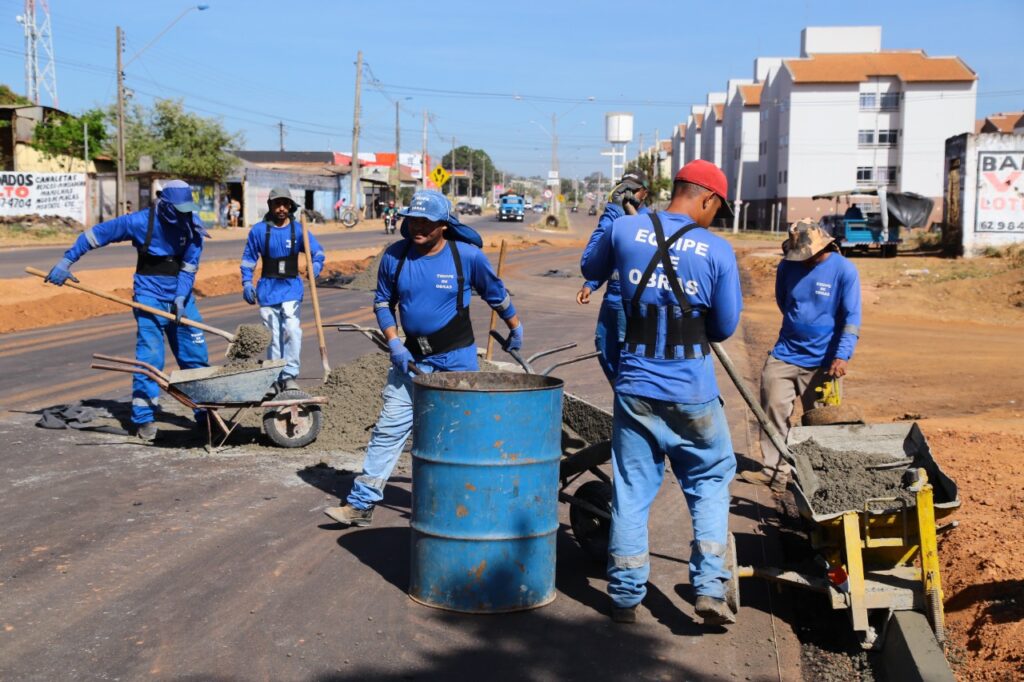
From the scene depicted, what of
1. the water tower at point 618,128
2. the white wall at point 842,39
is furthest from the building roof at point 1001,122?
the water tower at point 618,128

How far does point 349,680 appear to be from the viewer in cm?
444

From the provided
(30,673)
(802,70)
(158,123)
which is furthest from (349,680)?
(802,70)

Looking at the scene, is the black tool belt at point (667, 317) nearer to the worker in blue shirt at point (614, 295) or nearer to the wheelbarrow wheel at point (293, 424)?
the worker in blue shirt at point (614, 295)

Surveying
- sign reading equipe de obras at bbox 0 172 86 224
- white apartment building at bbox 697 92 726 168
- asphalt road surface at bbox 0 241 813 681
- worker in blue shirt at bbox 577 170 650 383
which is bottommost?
asphalt road surface at bbox 0 241 813 681

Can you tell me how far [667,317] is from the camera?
503cm

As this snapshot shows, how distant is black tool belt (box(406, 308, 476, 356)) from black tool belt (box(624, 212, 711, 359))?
1.64 meters

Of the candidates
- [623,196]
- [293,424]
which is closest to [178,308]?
[293,424]

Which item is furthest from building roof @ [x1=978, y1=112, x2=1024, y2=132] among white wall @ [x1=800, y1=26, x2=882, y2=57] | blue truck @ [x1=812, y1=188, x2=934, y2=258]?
blue truck @ [x1=812, y1=188, x2=934, y2=258]

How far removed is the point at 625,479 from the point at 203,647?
2055 mm

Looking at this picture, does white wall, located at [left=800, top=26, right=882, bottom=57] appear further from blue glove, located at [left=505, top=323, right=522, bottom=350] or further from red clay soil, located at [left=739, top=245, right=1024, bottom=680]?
blue glove, located at [left=505, top=323, right=522, bottom=350]

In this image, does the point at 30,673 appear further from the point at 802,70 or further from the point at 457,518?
the point at 802,70

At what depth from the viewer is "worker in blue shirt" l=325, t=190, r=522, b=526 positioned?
635 cm

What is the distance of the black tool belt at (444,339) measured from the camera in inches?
253

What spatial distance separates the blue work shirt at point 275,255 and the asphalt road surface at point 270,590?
181 centimetres
